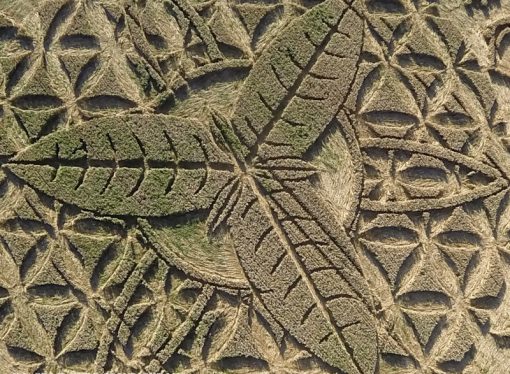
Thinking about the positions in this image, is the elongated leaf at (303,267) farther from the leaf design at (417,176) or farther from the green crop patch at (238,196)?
the leaf design at (417,176)

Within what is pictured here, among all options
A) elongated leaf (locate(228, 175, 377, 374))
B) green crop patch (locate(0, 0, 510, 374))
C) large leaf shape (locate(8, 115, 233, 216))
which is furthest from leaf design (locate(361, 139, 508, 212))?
large leaf shape (locate(8, 115, 233, 216))

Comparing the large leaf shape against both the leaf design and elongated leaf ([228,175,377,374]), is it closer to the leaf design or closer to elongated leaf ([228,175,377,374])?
elongated leaf ([228,175,377,374])

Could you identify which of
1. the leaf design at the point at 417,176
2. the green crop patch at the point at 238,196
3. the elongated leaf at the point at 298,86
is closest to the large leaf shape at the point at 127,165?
the green crop patch at the point at 238,196

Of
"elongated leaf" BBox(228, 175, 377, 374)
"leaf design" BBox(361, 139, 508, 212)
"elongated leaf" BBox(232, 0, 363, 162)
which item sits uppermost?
"elongated leaf" BBox(232, 0, 363, 162)

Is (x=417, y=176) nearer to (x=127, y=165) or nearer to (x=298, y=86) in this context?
(x=298, y=86)

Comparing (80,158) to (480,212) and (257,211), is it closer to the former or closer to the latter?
(257,211)

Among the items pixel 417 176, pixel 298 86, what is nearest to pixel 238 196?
pixel 298 86

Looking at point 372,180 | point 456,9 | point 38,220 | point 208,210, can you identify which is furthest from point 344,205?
point 38,220
